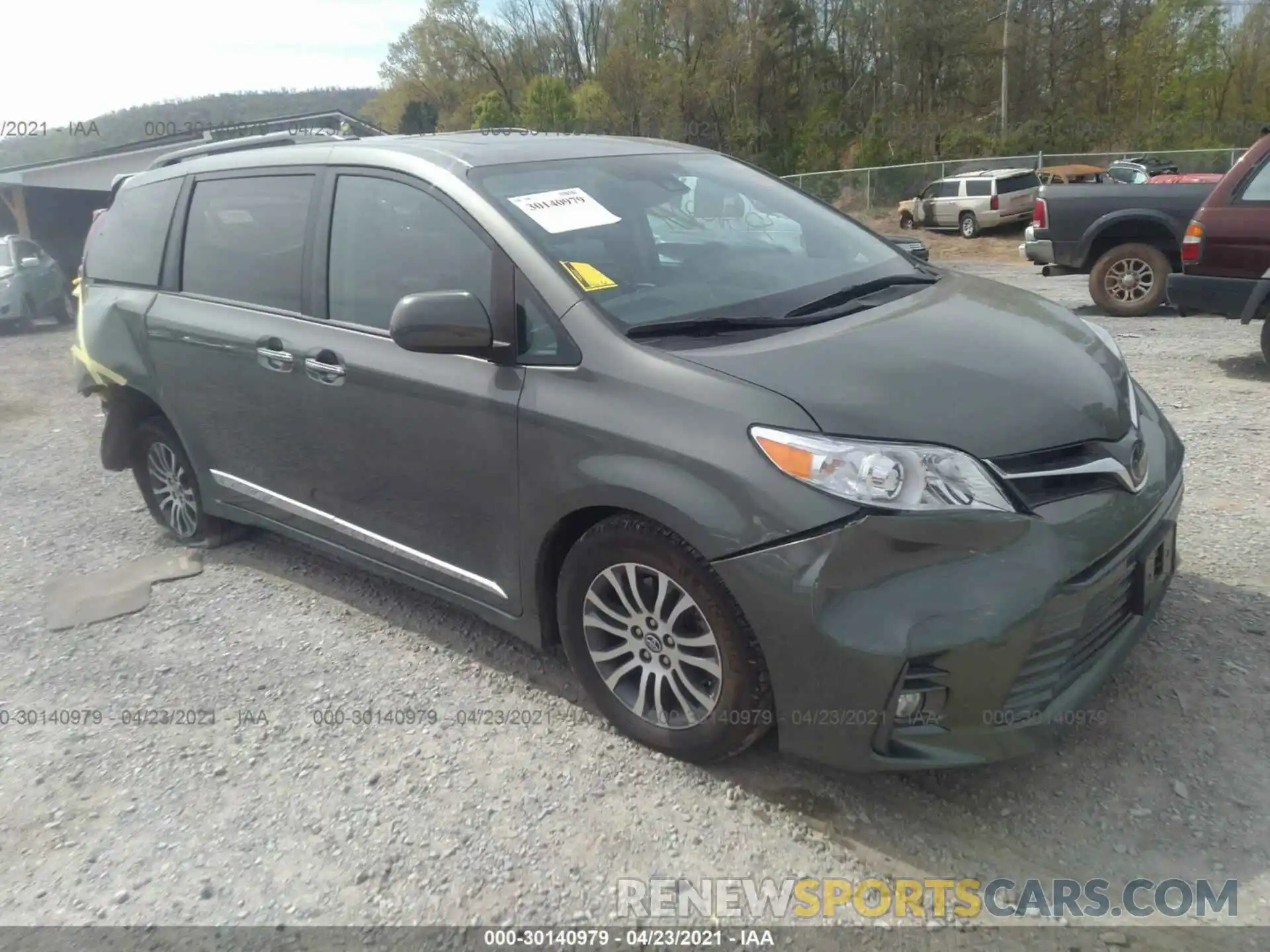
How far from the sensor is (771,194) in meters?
3.92

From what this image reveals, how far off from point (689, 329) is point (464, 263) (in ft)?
2.70

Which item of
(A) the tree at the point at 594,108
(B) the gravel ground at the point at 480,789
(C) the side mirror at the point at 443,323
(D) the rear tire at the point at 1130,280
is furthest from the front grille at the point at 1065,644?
(A) the tree at the point at 594,108

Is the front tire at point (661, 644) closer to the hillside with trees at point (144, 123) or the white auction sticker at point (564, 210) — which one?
the white auction sticker at point (564, 210)

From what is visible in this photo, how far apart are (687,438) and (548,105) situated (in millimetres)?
50441

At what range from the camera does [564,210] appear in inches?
126

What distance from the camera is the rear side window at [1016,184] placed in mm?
23812

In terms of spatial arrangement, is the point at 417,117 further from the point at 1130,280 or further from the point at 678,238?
the point at 678,238

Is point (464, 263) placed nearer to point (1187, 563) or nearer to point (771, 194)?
point (771, 194)

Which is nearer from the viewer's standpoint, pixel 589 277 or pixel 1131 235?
pixel 589 277

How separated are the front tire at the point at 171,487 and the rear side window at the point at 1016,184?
23.1 meters

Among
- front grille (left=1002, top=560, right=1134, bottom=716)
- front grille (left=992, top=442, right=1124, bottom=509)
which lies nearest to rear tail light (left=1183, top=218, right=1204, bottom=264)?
front grille (left=992, top=442, right=1124, bottom=509)

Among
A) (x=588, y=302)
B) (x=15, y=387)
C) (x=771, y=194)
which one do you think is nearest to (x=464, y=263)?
(x=588, y=302)

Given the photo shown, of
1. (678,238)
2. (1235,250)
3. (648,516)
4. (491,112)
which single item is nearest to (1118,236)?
(1235,250)

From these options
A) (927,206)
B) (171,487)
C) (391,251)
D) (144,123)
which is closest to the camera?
(391,251)
